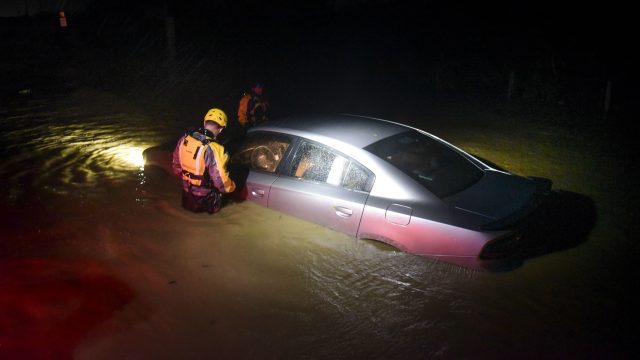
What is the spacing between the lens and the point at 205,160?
499 centimetres

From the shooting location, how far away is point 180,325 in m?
3.75

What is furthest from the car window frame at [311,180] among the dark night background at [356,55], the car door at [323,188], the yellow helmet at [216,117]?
the dark night background at [356,55]

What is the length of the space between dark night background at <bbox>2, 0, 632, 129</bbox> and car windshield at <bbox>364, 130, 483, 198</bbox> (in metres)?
8.18

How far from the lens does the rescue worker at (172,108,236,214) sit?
496cm

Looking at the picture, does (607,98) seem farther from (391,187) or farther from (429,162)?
(391,187)

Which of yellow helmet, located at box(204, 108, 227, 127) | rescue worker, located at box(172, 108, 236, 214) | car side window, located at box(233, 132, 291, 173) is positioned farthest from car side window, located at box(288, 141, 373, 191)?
yellow helmet, located at box(204, 108, 227, 127)

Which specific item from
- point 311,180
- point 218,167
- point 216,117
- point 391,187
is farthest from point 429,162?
point 216,117

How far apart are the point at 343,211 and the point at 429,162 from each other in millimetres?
1065

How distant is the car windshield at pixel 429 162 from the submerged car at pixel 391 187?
0.04 feet

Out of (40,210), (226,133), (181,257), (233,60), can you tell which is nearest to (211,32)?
(233,60)

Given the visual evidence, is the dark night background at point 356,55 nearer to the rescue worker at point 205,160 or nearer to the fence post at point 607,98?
the fence post at point 607,98

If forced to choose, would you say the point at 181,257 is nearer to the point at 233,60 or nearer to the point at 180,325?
the point at 180,325

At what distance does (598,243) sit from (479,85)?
12.0 m

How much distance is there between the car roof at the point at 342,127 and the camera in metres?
4.65
